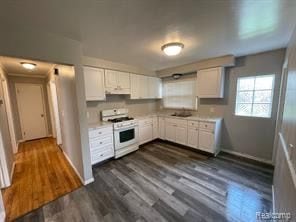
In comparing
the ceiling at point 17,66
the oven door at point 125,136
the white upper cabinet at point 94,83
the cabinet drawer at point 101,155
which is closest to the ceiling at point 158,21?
the white upper cabinet at point 94,83

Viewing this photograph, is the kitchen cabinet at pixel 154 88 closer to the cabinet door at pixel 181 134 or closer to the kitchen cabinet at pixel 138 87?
the kitchen cabinet at pixel 138 87

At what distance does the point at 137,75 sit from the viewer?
161 inches

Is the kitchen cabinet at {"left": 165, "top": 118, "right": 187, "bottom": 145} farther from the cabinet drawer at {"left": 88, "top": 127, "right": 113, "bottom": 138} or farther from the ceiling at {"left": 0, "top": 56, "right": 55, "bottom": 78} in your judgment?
the ceiling at {"left": 0, "top": 56, "right": 55, "bottom": 78}

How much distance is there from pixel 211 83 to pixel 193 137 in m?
1.55

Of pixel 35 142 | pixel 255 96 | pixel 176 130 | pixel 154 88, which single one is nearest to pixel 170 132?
pixel 176 130

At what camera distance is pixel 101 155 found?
304 cm

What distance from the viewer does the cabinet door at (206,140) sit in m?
3.27

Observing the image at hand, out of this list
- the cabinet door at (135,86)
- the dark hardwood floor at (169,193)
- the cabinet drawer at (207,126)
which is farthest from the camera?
the cabinet door at (135,86)

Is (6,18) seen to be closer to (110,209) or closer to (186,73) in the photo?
(110,209)

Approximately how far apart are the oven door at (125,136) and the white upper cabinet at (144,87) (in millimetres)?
1036

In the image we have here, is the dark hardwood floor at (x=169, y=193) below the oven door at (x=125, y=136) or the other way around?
below

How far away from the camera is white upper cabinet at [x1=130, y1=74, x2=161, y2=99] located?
4004 millimetres

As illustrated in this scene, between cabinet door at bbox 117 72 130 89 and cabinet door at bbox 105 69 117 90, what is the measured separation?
0.41ft

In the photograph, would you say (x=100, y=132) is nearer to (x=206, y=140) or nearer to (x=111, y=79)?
(x=111, y=79)
